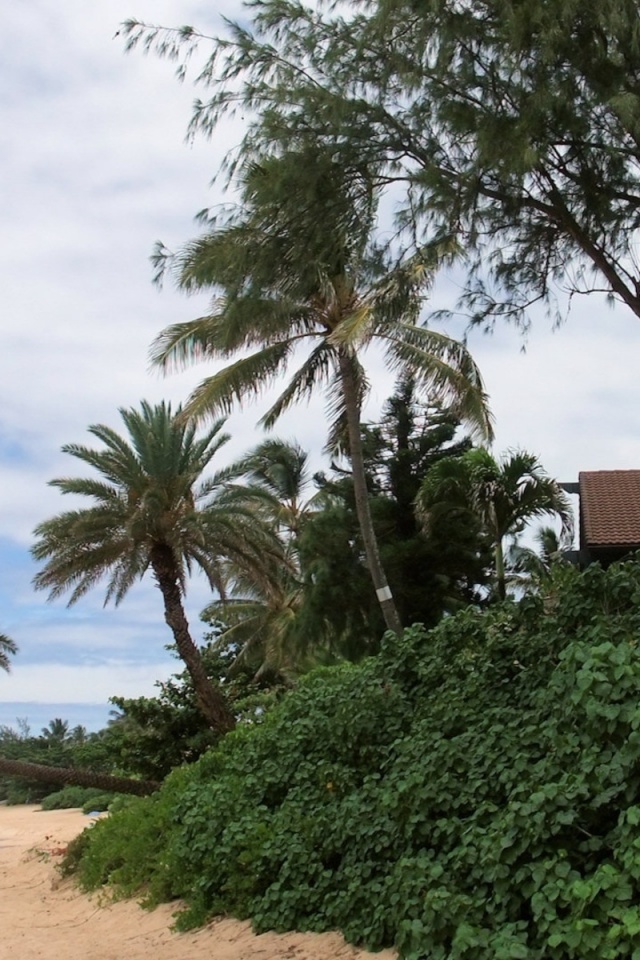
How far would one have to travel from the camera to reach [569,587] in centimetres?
889

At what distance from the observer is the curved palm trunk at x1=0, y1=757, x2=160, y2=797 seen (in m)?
16.3

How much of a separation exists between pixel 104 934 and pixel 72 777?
23.8 feet

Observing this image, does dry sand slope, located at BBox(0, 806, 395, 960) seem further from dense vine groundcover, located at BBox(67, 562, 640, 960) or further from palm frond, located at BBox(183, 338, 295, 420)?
palm frond, located at BBox(183, 338, 295, 420)

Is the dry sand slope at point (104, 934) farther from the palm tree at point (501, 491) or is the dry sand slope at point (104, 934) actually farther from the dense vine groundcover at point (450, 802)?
the palm tree at point (501, 491)

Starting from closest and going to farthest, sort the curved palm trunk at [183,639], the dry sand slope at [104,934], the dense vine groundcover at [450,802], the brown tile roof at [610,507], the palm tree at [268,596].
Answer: the dense vine groundcover at [450,802] → the dry sand slope at [104,934] → the brown tile roof at [610,507] → the curved palm trunk at [183,639] → the palm tree at [268,596]

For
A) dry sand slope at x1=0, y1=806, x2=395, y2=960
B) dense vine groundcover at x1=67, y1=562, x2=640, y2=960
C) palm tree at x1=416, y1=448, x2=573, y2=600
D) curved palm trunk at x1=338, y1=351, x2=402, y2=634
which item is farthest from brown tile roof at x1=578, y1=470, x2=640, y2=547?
dry sand slope at x1=0, y1=806, x2=395, y2=960

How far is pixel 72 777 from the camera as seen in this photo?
661 inches

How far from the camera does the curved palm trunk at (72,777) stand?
16.3 m

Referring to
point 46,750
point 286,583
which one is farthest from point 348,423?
point 46,750

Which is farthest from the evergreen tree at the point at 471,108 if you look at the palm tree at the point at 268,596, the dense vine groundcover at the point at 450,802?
the palm tree at the point at 268,596

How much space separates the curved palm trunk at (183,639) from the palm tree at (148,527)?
20 mm

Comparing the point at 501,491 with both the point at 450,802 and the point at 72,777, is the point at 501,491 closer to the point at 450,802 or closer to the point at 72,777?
the point at 72,777

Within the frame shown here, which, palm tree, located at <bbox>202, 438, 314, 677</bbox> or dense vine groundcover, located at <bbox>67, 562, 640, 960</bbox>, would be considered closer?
dense vine groundcover, located at <bbox>67, 562, 640, 960</bbox>

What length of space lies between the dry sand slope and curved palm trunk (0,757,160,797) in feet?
3.91
